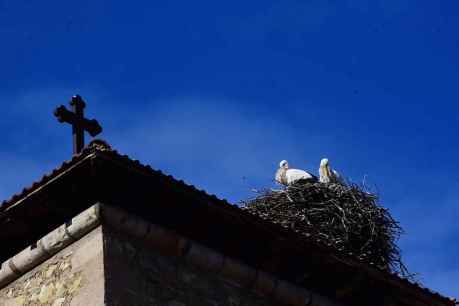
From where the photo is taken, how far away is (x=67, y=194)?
11102 mm

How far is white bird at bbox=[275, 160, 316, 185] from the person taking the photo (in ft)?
60.7

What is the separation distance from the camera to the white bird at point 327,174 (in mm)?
18952

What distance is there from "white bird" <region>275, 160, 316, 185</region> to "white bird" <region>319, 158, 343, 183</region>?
0.86 feet

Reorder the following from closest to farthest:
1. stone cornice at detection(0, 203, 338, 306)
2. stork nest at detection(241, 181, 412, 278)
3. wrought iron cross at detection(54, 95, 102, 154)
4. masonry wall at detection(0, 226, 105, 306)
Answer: masonry wall at detection(0, 226, 105, 306) → stone cornice at detection(0, 203, 338, 306) → wrought iron cross at detection(54, 95, 102, 154) → stork nest at detection(241, 181, 412, 278)

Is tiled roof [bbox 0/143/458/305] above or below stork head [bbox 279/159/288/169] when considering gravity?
below

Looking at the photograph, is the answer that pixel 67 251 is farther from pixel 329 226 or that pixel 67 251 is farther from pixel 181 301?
pixel 329 226

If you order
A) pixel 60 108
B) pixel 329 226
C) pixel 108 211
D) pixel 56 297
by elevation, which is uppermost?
pixel 329 226

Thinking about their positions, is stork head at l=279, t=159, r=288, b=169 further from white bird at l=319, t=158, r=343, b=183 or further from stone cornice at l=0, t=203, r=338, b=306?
stone cornice at l=0, t=203, r=338, b=306

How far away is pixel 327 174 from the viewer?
63.5ft

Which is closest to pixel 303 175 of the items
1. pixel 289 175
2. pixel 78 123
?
pixel 289 175

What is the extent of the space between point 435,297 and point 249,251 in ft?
5.80

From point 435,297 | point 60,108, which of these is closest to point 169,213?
point 60,108

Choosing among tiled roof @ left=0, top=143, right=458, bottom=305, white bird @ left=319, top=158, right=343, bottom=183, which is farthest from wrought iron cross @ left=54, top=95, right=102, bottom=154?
white bird @ left=319, top=158, right=343, bottom=183

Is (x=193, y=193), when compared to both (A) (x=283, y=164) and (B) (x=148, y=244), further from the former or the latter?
(A) (x=283, y=164)
